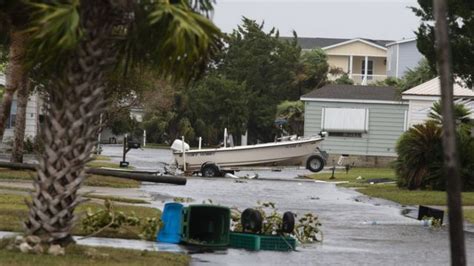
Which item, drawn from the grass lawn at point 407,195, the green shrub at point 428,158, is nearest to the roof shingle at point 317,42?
the grass lawn at point 407,195

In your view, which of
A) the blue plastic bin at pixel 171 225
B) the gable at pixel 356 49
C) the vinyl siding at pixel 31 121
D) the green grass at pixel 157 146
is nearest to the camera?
the blue plastic bin at pixel 171 225

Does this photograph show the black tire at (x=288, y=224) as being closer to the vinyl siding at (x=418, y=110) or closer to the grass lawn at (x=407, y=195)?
the grass lawn at (x=407, y=195)

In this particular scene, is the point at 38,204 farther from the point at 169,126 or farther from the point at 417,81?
the point at 169,126

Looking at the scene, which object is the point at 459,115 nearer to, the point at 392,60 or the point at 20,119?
the point at 20,119

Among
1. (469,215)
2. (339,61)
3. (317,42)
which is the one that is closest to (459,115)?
(469,215)

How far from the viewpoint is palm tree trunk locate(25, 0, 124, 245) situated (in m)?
12.0

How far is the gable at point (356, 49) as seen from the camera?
4006 inches

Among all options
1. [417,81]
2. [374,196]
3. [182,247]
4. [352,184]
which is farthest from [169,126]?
[182,247]

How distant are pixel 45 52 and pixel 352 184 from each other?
3031 cm

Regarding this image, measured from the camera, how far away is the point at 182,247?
607 inches

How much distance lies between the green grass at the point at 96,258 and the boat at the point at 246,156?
31033mm

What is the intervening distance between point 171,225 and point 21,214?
123 inches

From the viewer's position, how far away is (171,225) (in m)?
15.9

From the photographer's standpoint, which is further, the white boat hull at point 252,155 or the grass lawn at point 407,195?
the white boat hull at point 252,155
